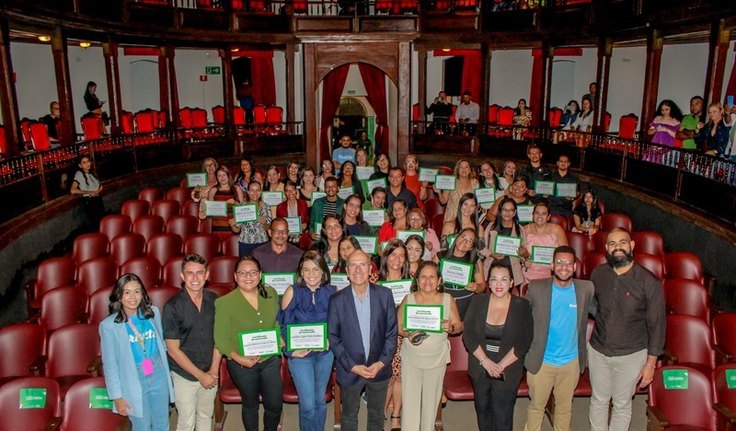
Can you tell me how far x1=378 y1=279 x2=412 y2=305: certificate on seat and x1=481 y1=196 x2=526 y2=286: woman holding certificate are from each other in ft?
4.15

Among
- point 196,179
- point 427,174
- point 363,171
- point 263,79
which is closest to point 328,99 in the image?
point 263,79

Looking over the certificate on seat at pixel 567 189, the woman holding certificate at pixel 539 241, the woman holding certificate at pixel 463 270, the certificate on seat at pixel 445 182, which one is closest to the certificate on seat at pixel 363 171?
the certificate on seat at pixel 445 182

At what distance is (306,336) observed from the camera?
430cm

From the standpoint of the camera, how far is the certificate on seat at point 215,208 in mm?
7316

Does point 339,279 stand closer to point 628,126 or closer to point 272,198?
point 272,198

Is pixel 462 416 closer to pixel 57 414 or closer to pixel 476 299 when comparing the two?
pixel 476 299

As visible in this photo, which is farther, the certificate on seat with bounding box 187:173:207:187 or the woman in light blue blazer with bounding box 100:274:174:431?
the certificate on seat with bounding box 187:173:207:187

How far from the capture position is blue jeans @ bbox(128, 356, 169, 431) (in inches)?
163

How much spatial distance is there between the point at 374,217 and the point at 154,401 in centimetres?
336

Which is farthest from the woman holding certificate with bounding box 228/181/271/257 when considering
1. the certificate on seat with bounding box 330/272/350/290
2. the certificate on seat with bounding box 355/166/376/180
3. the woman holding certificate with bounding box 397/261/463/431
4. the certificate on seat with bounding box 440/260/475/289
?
the certificate on seat with bounding box 355/166/376/180

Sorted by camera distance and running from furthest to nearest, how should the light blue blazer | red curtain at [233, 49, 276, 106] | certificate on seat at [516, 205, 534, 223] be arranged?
red curtain at [233, 49, 276, 106] < certificate on seat at [516, 205, 534, 223] < the light blue blazer

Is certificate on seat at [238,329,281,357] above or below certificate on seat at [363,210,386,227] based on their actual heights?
below

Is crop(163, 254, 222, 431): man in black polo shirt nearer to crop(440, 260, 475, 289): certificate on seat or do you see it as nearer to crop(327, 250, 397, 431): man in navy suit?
crop(327, 250, 397, 431): man in navy suit

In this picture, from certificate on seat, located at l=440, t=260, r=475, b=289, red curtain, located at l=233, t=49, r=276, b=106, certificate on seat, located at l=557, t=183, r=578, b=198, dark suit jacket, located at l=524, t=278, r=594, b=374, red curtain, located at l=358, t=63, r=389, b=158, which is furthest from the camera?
red curtain, located at l=233, t=49, r=276, b=106
